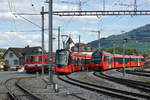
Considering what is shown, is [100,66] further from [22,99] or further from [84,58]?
[22,99]

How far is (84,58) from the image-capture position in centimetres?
4297

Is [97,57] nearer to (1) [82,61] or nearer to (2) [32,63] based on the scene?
(1) [82,61]

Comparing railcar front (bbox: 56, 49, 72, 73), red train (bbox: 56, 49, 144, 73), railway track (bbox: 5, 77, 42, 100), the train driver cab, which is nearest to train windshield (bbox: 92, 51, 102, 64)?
red train (bbox: 56, 49, 144, 73)

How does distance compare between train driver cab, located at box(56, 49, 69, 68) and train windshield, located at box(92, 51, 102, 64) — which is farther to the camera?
train windshield, located at box(92, 51, 102, 64)

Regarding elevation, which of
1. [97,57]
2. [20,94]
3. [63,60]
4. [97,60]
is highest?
[97,57]

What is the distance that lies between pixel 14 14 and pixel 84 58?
20.3 m

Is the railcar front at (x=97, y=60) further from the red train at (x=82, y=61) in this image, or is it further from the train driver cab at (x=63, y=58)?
the train driver cab at (x=63, y=58)

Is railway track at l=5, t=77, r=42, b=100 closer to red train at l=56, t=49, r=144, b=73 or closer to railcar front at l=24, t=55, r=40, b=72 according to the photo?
red train at l=56, t=49, r=144, b=73

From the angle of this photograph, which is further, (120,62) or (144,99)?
(120,62)

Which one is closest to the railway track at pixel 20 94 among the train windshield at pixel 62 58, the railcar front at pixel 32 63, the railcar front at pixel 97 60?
the train windshield at pixel 62 58

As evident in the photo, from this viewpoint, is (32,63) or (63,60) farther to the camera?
(32,63)

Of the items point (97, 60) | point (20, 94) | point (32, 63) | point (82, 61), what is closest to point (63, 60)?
point (97, 60)

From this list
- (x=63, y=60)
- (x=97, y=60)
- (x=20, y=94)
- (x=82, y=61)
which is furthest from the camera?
(x=82, y=61)

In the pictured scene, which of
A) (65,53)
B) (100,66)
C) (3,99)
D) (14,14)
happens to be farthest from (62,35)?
(3,99)
